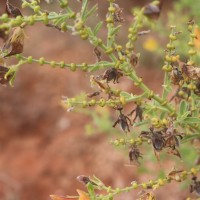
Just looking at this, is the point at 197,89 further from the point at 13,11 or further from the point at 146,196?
the point at 13,11

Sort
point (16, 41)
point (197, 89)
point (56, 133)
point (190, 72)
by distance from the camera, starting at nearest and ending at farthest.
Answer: point (16, 41), point (190, 72), point (197, 89), point (56, 133)

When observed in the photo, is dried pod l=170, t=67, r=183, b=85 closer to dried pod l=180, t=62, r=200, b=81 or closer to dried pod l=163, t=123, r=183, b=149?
dried pod l=180, t=62, r=200, b=81

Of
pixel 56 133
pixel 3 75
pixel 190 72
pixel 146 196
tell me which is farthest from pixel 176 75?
pixel 56 133

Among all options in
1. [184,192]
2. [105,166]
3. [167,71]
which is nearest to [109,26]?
[167,71]

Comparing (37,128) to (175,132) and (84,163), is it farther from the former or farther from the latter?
(175,132)

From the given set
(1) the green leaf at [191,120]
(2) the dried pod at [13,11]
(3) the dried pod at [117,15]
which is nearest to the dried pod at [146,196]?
(1) the green leaf at [191,120]

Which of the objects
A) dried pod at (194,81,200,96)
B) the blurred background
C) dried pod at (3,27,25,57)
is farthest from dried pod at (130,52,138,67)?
the blurred background

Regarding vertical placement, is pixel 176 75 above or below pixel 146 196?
above

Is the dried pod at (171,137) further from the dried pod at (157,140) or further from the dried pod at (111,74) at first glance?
the dried pod at (111,74)
